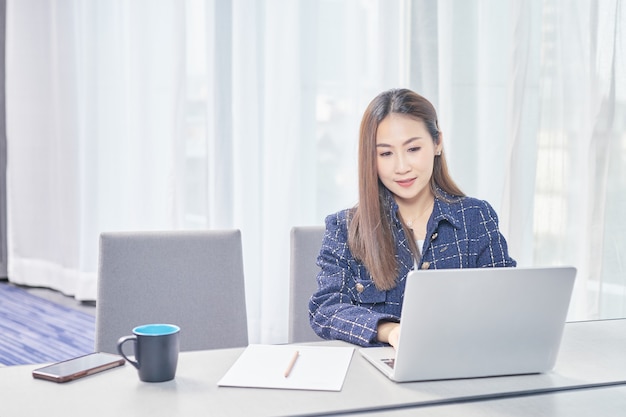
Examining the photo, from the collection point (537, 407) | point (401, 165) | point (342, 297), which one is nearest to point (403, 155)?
point (401, 165)

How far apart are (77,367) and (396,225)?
0.74 metres

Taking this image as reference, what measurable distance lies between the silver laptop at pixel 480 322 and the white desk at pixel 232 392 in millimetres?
24

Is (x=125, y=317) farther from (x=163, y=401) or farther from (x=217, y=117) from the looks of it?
(x=217, y=117)

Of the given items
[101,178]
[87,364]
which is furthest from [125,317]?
[101,178]

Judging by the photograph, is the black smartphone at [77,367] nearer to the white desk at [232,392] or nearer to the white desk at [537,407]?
the white desk at [232,392]

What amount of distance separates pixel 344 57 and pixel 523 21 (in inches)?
31.8

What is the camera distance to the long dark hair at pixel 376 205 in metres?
1.57

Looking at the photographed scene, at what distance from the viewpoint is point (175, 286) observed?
167cm

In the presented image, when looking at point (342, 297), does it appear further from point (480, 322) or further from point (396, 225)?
point (480, 322)

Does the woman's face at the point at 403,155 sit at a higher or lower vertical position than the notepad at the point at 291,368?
higher

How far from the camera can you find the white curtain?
261 cm

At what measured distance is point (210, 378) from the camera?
1.15 meters

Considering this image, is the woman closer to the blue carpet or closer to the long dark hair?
the long dark hair

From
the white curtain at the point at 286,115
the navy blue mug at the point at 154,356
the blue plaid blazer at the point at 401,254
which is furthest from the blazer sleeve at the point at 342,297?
the white curtain at the point at 286,115
